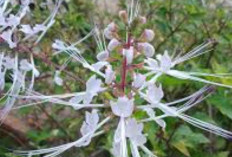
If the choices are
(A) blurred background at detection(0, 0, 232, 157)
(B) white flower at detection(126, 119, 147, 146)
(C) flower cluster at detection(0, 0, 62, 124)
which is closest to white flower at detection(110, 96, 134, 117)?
(B) white flower at detection(126, 119, 147, 146)

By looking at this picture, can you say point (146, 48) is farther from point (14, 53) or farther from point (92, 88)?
point (14, 53)

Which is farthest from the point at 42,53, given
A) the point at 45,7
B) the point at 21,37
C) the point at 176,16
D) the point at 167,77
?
the point at 176,16

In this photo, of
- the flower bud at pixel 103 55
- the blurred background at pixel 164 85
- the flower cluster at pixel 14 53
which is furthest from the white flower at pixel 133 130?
the blurred background at pixel 164 85

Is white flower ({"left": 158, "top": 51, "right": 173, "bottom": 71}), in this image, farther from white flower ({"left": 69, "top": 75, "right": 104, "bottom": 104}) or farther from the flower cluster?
the flower cluster

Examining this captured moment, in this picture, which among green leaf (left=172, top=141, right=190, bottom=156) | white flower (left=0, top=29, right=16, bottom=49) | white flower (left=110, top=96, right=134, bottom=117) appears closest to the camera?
white flower (left=110, top=96, right=134, bottom=117)

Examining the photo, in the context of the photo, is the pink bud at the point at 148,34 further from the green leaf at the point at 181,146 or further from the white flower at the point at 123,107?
the green leaf at the point at 181,146
